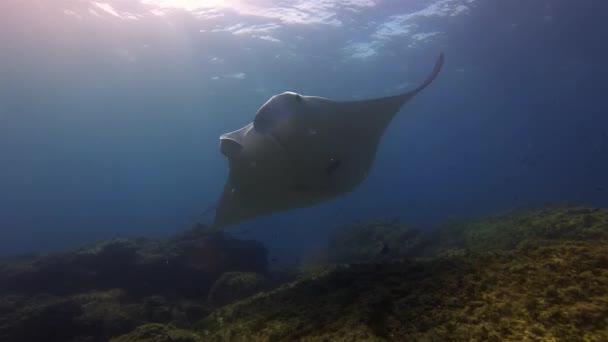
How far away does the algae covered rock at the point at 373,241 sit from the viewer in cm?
1072

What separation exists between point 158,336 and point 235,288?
3.96m

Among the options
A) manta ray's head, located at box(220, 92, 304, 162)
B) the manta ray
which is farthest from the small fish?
manta ray's head, located at box(220, 92, 304, 162)

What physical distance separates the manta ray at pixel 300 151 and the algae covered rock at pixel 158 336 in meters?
2.66

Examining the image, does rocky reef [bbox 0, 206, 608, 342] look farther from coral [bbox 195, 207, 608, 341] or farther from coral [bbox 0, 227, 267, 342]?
coral [bbox 0, 227, 267, 342]

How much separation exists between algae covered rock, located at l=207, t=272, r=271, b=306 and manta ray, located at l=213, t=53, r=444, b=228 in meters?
1.64

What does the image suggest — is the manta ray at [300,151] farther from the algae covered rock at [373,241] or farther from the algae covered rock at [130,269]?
the algae covered rock at [373,241]

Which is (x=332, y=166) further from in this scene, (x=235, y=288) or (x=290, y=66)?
(x=290, y=66)

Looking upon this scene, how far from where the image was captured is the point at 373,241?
511 inches

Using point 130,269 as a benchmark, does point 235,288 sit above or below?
below

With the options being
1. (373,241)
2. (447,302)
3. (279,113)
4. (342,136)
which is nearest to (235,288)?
(342,136)

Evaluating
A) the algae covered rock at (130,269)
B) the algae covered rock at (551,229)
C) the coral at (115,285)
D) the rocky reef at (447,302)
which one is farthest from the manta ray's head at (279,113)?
the algae covered rock at (130,269)

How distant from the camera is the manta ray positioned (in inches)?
195

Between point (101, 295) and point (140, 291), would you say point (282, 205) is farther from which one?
point (140, 291)

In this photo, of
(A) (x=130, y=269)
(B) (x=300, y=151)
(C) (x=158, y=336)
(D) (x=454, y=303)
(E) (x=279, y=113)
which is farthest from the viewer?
(A) (x=130, y=269)
